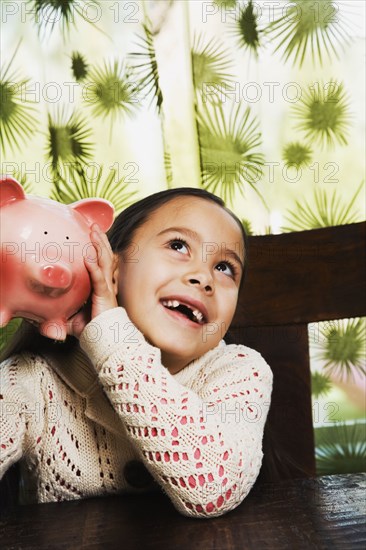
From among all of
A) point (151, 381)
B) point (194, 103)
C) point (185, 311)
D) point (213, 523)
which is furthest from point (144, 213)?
point (194, 103)

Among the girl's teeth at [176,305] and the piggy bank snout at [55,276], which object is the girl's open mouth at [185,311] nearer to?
the girl's teeth at [176,305]

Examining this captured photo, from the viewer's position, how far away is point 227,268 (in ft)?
2.67

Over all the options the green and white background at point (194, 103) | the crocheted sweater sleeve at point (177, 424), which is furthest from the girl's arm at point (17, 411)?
the green and white background at point (194, 103)

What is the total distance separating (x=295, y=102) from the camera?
1431 mm

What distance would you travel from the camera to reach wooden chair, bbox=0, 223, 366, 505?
0.99 metres

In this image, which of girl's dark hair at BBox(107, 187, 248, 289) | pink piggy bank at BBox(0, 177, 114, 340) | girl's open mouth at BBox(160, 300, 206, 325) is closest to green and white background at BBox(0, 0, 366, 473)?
girl's dark hair at BBox(107, 187, 248, 289)

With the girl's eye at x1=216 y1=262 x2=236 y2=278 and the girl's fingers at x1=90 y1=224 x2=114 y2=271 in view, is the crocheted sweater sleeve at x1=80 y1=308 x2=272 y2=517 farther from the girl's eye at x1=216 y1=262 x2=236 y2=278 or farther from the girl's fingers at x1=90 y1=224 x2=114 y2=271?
the girl's eye at x1=216 y1=262 x2=236 y2=278

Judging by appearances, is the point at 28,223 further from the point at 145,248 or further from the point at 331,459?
the point at 331,459

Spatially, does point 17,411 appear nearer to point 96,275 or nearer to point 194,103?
point 96,275

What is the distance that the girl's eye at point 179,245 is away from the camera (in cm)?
77

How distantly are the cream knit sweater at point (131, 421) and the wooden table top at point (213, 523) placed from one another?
1.1 inches

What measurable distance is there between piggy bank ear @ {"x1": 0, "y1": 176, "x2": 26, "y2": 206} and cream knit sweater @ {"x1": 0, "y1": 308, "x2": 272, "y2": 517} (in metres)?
0.15

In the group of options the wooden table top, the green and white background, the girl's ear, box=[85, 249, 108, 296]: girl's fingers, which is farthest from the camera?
the green and white background

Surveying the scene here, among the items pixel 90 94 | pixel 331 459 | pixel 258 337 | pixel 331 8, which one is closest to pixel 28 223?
pixel 258 337
